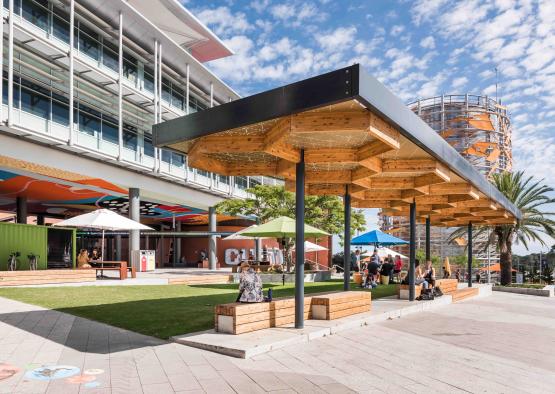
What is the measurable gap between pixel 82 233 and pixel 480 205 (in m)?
27.6

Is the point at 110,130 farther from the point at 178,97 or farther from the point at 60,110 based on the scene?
the point at 178,97

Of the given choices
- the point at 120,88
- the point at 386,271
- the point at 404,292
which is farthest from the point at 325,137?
the point at 120,88

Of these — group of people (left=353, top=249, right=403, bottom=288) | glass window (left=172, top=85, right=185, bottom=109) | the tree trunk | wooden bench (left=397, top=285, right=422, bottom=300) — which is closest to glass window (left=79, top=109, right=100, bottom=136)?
glass window (left=172, top=85, right=185, bottom=109)

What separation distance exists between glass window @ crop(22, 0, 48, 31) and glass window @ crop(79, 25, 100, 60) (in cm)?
246

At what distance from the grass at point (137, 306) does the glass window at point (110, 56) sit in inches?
591

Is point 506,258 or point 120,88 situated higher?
point 120,88

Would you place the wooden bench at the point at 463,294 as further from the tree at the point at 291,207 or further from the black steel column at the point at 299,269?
the tree at the point at 291,207

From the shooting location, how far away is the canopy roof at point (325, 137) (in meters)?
6.82

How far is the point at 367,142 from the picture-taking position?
8766 millimetres

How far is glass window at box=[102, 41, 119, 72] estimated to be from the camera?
86.9 feet

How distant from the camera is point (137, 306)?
38.5ft

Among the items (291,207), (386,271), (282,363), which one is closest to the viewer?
(282,363)

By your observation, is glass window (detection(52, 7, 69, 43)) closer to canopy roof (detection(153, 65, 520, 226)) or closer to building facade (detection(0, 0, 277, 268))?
building facade (detection(0, 0, 277, 268))

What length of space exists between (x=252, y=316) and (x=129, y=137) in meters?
22.6
